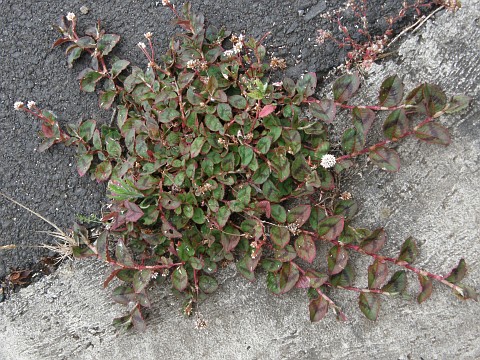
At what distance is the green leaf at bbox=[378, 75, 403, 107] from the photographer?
1.76 meters

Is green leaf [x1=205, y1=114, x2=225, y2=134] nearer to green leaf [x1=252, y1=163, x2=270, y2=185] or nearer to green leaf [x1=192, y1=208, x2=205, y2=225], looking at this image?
green leaf [x1=252, y1=163, x2=270, y2=185]

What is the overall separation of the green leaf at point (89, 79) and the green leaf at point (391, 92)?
1175mm

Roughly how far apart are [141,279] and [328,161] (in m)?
0.86

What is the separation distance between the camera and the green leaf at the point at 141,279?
1.90m

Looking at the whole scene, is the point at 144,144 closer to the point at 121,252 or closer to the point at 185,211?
the point at 185,211

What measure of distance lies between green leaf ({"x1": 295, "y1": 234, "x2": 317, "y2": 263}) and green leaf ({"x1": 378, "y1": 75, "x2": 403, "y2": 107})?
0.58m

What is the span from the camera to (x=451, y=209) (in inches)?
71.6

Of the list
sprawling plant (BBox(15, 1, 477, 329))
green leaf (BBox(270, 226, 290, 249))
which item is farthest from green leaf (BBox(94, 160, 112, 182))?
green leaf (BBox(270, 226, 290, 249))

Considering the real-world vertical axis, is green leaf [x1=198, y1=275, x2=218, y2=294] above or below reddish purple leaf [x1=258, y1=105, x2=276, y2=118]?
below

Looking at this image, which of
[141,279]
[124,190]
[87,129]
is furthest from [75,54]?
[141,279]

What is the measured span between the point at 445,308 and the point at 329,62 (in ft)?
3.48

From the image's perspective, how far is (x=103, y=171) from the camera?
6.70 ft

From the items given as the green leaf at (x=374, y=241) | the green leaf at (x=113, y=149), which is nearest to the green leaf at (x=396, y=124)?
the green leaf at (x=374, y=241)

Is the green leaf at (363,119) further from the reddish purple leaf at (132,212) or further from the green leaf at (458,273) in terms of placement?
the reddish purple leaf at (132,212)
